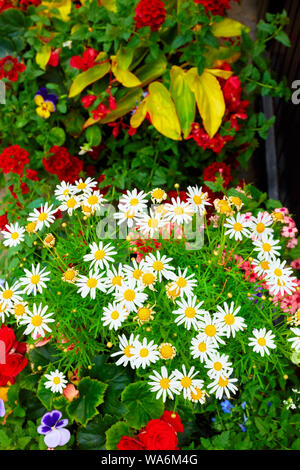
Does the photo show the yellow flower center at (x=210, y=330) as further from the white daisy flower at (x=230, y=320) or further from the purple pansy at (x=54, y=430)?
the purple pansy at (x=54, y=430)

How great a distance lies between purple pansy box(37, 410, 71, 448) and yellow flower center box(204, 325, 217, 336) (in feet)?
1.47

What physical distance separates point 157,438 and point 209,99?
1188mm

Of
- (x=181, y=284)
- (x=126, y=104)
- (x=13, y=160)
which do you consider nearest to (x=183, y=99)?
(x=126, y=104)

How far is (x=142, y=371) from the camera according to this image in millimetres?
1005

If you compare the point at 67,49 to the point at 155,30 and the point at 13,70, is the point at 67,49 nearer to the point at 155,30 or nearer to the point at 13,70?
the point at 13,70

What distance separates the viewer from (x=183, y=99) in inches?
60.2

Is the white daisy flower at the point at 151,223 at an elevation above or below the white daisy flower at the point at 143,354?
above

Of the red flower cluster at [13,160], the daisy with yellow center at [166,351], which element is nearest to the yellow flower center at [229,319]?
the daisy with yellow center at [166,351]

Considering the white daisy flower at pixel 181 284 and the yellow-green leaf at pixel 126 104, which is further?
the yellow-green leaf at pixel 126 104

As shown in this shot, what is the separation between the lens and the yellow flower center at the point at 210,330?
812 mm

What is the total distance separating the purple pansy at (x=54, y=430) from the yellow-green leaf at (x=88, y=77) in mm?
1152

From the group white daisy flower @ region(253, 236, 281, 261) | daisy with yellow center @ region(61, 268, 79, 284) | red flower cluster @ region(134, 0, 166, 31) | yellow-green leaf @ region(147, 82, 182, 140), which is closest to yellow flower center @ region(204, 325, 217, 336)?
white daisy flower @ region(253, 236, 281, 261)
